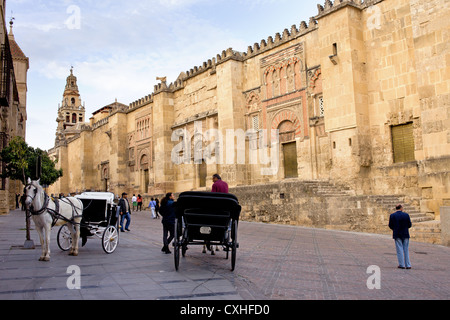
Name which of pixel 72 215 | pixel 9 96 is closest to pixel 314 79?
pixel 72 215

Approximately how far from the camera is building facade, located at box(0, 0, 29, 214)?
17969 mm

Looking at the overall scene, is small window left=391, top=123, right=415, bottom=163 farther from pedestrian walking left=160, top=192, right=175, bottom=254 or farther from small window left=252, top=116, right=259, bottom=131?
pedestrian walking left=160, top=192, right=175, bottom=254

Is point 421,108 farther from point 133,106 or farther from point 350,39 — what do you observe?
point 133,106

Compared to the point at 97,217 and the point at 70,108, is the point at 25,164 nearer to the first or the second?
the point at 97,217

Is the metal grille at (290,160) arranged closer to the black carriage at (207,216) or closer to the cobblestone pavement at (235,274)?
the cobblestone pavement at (235,274)

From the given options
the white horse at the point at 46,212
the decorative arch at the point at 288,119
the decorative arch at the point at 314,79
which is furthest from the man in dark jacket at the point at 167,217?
the decorative arch at the point at 314,79

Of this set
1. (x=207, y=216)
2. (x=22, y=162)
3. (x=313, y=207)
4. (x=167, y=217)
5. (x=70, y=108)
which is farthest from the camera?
(x=70, y=108)

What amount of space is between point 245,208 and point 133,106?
710 inches

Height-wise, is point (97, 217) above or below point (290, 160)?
below

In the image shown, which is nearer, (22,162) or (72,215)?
(72,215)

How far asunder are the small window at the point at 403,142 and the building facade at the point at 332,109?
39 millimetres

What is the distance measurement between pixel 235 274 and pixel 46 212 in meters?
3.66

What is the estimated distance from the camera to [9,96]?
2112cm

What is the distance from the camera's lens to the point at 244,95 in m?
20.8
